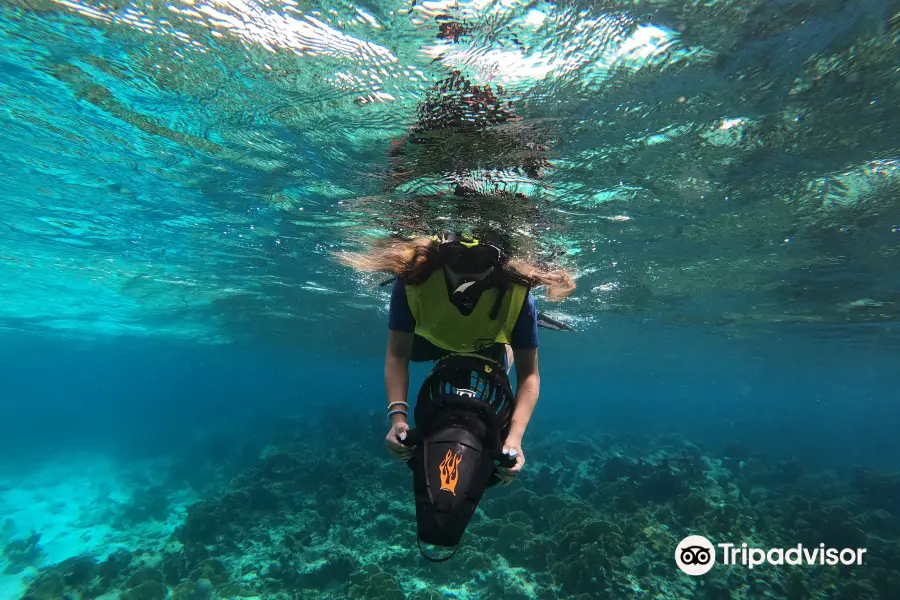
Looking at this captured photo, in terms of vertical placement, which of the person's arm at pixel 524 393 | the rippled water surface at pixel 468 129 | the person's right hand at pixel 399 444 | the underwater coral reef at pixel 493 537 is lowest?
the underwater coral reef at pixel 493 537

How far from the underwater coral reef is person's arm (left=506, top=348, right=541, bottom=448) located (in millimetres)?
7434

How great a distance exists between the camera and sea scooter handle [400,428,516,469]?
2947 millimetres

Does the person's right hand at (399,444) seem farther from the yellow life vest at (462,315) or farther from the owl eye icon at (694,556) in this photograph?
the owl eye icon at (694,556)

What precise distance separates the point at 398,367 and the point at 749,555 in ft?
41.9

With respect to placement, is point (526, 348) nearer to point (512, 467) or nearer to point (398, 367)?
point (398, 367)

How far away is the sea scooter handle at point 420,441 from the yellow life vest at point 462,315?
1.28 meters

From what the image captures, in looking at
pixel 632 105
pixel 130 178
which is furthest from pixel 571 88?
pixel 130 178

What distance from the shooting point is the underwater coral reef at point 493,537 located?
9.84m

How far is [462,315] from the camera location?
4059mm

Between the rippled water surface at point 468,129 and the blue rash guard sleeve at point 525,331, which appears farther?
the rippled water surface at point 468,129

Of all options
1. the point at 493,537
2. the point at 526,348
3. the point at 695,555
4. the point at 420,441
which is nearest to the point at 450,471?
the point at 420,441

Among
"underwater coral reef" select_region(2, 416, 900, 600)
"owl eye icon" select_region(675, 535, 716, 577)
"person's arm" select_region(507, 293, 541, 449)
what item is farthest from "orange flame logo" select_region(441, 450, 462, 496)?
"owl eye icon" select_region(675, 535, 716, 577)

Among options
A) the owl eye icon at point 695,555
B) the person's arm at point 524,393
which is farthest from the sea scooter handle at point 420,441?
the owl eye icon at point 695,555

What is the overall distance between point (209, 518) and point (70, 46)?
43.8 feet
